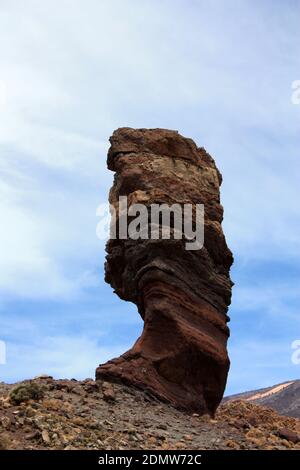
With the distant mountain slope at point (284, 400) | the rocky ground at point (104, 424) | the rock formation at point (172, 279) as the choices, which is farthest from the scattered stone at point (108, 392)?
the distant mountain slope at point (284, 400)

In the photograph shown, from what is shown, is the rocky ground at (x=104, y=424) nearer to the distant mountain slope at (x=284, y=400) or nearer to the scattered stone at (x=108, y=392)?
the scattered stone at (x=108, y=392)

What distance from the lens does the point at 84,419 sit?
1942 centimetres

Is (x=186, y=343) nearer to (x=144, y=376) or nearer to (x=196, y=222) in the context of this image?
(x=144, y=376)

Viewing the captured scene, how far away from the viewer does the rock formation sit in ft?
87.4

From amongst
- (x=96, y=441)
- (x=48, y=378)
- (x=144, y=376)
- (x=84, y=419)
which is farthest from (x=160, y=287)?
(x=96, y=441)

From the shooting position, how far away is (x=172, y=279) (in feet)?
91.8

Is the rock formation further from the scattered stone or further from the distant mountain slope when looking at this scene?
the distant mountain slope

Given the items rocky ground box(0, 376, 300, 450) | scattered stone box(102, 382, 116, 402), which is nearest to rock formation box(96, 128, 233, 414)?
scattered stone box(102, 382, 116, 402)

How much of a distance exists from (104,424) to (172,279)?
9.74 metres

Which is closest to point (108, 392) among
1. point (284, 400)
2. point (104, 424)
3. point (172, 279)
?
point (104, 424)

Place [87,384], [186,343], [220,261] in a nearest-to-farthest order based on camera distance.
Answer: [87,384] → [186,343] → [220,261]

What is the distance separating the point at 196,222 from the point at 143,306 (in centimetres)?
497

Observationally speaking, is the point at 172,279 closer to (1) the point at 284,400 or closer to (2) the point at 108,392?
(2) the point at 108,392

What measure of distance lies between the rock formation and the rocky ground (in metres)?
1.68
